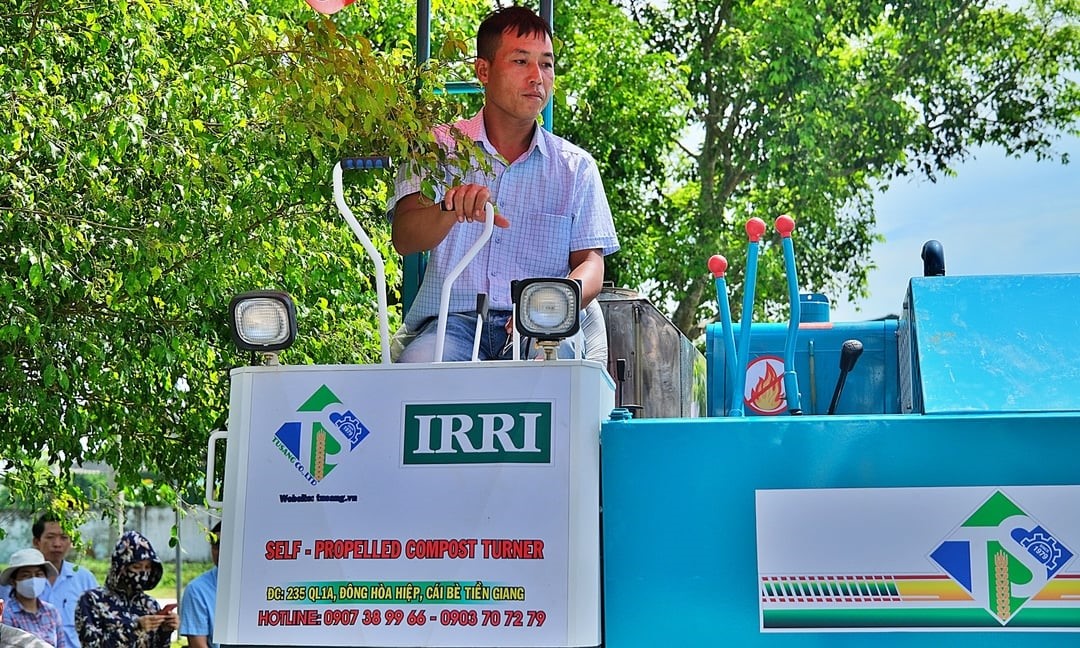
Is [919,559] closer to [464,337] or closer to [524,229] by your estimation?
[464,337]

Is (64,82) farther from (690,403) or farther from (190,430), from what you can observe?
(690,403)

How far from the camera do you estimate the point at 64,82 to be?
7.34 m

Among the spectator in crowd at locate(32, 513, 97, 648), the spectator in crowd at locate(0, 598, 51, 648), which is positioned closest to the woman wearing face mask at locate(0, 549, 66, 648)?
the spectator in crowd at locate(32, 513, 97, 648)

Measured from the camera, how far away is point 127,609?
8.33 m

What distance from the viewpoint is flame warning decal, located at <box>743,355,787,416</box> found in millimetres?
5555

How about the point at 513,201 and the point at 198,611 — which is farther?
the point at 198,611

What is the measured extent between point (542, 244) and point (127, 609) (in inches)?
208

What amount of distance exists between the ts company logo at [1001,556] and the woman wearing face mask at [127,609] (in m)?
6.34

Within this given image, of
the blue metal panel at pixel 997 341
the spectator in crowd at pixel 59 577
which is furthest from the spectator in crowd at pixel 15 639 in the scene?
the blue metal panel at pixel 997 341

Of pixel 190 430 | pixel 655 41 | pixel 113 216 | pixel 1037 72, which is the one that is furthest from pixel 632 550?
pixel 1037 72

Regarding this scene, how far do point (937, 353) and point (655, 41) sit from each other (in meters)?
18.5

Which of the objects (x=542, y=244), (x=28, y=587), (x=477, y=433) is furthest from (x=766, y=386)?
(x=28, y=587)

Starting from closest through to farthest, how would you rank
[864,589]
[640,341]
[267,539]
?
[864,589]
[267,539]
[640,341]

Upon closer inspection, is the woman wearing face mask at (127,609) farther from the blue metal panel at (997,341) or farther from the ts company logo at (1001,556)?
the ts company logo at (1001,556)
